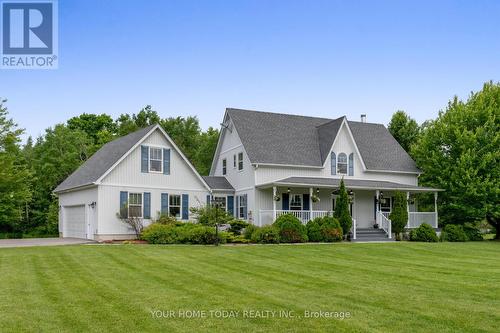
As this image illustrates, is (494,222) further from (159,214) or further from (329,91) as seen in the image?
(159,214)

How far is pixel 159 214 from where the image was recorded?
27453 mm

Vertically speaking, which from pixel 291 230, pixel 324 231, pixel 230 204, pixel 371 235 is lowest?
pixel 371 235

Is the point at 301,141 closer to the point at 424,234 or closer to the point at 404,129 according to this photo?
the point at 424,234

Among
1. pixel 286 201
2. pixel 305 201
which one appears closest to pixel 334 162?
pixel 305 201

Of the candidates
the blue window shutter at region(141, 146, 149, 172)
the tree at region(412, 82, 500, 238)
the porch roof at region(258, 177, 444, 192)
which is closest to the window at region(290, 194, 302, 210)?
the porch roof at region(258, 177, 444, 192)

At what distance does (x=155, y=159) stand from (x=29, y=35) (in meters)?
9.64

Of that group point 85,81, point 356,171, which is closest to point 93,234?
point 85,81

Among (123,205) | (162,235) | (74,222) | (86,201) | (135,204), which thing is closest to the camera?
(162,235)

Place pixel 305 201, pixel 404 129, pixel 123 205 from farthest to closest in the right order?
pixel 404 129
pixel 305 201
pixel 123 205

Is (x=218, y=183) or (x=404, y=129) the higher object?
(x=404, y=129)

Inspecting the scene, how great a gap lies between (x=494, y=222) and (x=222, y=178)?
18081mm

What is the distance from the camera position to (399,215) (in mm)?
28688

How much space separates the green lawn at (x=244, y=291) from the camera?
772 cm

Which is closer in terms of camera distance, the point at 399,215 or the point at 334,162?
the point at 399,215
